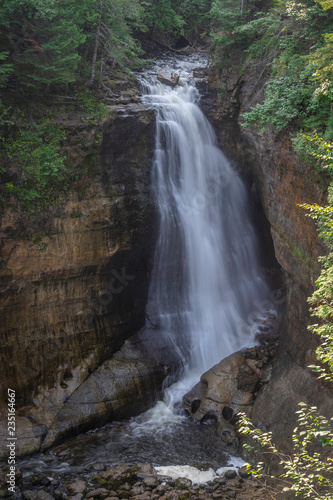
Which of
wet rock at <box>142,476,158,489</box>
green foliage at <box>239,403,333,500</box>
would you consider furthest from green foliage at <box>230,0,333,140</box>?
wet rock at <box>142,476,158,489</box>

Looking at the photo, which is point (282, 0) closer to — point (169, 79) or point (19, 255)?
point (169, 79)

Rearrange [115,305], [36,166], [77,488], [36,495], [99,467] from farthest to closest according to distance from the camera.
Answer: [115,305] < [36,166] < [99,467] < [77,488] < [36,495]

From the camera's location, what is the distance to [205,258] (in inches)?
575

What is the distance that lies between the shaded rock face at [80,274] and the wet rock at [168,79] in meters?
3.21

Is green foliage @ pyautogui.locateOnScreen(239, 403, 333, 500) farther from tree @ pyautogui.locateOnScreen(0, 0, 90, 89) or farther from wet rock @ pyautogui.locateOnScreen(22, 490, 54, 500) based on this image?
tree @ pyautogui.locateOnScreen(0, 0, 90, 89)

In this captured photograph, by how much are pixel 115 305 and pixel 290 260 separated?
18.7ft

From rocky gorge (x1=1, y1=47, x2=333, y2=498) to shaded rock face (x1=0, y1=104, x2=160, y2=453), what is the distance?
0.03 metres

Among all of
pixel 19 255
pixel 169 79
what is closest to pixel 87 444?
pixel 19 255

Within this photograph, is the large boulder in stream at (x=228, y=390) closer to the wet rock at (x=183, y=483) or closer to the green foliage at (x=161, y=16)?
the wet rock at (x=183, y=483)

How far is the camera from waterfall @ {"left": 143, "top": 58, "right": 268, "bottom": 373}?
13.8 m

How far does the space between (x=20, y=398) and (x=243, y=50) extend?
13.9m

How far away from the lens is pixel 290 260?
1101cm

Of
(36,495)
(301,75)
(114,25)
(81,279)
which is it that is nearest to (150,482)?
(36,495)

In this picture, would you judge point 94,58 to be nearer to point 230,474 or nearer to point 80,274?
point 80,274
